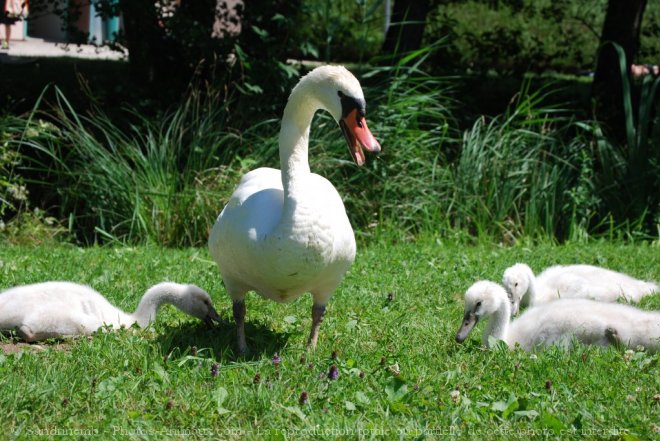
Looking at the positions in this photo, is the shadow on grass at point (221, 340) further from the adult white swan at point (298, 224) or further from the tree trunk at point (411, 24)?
the tree trunk at point (411, 24)

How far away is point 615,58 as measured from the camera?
437 inches

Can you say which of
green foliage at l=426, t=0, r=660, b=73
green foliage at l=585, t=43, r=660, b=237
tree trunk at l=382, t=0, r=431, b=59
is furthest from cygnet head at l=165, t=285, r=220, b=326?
green foliage at l=426, t=0, r=660, b=73

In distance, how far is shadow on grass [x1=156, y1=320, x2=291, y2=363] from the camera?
484 cm

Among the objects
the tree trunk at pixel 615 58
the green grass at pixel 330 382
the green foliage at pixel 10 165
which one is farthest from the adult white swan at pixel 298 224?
the tree trunk at pixel 615 58

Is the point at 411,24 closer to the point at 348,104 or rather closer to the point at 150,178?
the point at 150,178

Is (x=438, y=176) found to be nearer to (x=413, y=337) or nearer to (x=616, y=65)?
(x=616, y=65)

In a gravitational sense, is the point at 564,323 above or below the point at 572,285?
above

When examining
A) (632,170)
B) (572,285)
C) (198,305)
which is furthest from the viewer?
(632,170)

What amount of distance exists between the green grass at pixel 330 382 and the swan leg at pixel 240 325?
0.23ft

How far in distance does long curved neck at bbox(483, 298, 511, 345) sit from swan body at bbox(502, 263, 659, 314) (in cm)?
91

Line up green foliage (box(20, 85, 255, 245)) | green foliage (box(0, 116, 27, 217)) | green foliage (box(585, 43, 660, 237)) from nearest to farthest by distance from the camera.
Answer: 1. green foliage (box(20, 85, 255, 245))
2. green foliage (box(0, 116, 27, 217))
3. green foliage (box(585, 43, 660, 237))

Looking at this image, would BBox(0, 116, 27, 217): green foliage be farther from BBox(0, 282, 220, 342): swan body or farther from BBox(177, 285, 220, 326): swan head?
BBox(177, 285, 220, 326): swan head

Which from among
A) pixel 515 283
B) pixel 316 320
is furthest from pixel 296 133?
pixel 515 283

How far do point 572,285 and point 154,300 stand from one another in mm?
2826
